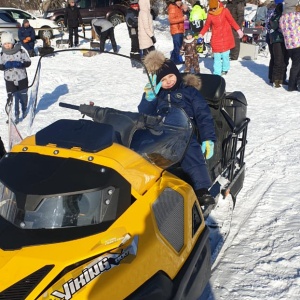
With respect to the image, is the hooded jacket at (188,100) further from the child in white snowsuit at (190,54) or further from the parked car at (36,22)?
the parked car at (36,22)

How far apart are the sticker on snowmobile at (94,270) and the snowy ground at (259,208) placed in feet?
3.42

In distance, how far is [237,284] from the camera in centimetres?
302

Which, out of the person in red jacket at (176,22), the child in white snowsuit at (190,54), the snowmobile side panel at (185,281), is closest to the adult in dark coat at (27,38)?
the person in red jacket at (176,22)

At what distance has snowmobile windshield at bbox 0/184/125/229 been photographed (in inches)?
78.4

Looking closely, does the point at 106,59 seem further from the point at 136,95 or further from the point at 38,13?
the point at 38,13

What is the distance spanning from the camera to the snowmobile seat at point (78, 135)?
2.21 m

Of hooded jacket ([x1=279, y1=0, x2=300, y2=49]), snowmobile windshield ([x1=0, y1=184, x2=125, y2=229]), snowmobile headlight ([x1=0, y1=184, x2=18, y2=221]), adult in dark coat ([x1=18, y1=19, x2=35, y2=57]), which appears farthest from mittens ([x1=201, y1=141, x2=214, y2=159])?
adult in dark coat ([x1=18, y1=19, x2=35, y2=57])

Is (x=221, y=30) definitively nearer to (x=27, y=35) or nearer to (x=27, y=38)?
(x=27, y=38)

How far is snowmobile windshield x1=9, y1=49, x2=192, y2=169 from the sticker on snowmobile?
0.67m

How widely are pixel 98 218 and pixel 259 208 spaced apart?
2469mm

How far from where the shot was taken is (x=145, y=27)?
988 cm

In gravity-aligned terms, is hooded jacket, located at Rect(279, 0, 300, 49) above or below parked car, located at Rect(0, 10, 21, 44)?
above

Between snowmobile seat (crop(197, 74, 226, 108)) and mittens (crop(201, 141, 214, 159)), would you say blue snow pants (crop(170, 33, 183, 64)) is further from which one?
mittens (crop(201, 141, 214, 159))

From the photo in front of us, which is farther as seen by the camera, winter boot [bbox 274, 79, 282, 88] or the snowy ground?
winter boot [bbox 274, 79, 282, 88]
